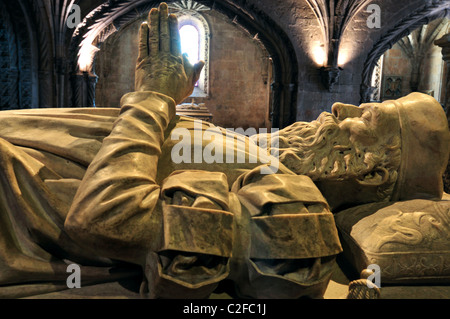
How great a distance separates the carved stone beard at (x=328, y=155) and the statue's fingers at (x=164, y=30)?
0.73 m

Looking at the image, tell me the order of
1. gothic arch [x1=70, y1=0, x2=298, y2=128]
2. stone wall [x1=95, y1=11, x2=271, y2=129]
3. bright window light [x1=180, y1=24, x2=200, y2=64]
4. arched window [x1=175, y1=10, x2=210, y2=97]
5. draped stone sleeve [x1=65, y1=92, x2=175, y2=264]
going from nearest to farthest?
draped stone sleeve [x1=65, y1=92, x2=175, y2=264] < gothic arch [x1=70, y1=0, x2=298, y2=128] < stone wall [x1=95, y1=11, x2=271, y2=129] < arched window [x1=175, y1=10, x2=210, y2=97] < bright window light [x1=180, y1=24, x2=200, y2=64]

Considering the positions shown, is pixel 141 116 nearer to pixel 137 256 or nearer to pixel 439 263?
pixel 137 256

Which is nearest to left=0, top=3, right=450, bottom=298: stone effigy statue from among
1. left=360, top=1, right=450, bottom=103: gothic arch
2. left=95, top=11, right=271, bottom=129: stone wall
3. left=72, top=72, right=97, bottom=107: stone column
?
left=72, top=72, right=97, bottom=107: stone column

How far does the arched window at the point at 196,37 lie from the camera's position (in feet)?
39.3

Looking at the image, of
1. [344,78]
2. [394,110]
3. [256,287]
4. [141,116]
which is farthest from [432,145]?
[344,78]

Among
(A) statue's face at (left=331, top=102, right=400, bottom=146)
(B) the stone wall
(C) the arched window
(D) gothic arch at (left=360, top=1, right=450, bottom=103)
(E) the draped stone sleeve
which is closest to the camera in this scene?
(E) the draped stone sleeve

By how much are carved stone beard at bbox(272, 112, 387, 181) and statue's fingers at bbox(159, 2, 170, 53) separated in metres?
0.73

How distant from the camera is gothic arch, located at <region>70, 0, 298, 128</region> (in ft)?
26.0

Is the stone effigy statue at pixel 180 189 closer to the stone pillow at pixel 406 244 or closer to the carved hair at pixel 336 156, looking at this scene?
the carved hair at pixel 336 156

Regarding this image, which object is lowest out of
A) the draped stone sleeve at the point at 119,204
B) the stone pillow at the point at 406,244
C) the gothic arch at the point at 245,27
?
the stone pillow at the point at 406,244

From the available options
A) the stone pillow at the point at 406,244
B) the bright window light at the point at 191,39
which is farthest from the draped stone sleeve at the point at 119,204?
the bright window light at the point at 191,39

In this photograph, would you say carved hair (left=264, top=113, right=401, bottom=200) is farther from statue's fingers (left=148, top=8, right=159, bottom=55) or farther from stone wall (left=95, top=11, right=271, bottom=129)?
stone wall (left=95, top=11, right=271, bottom=129)

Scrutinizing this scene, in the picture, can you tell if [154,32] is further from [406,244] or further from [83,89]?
[83,89]

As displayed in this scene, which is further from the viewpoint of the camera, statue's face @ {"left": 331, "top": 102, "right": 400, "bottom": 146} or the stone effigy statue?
statue's face @ {"left": 331, "top": 102, "right": 400, "bottom": 146}
